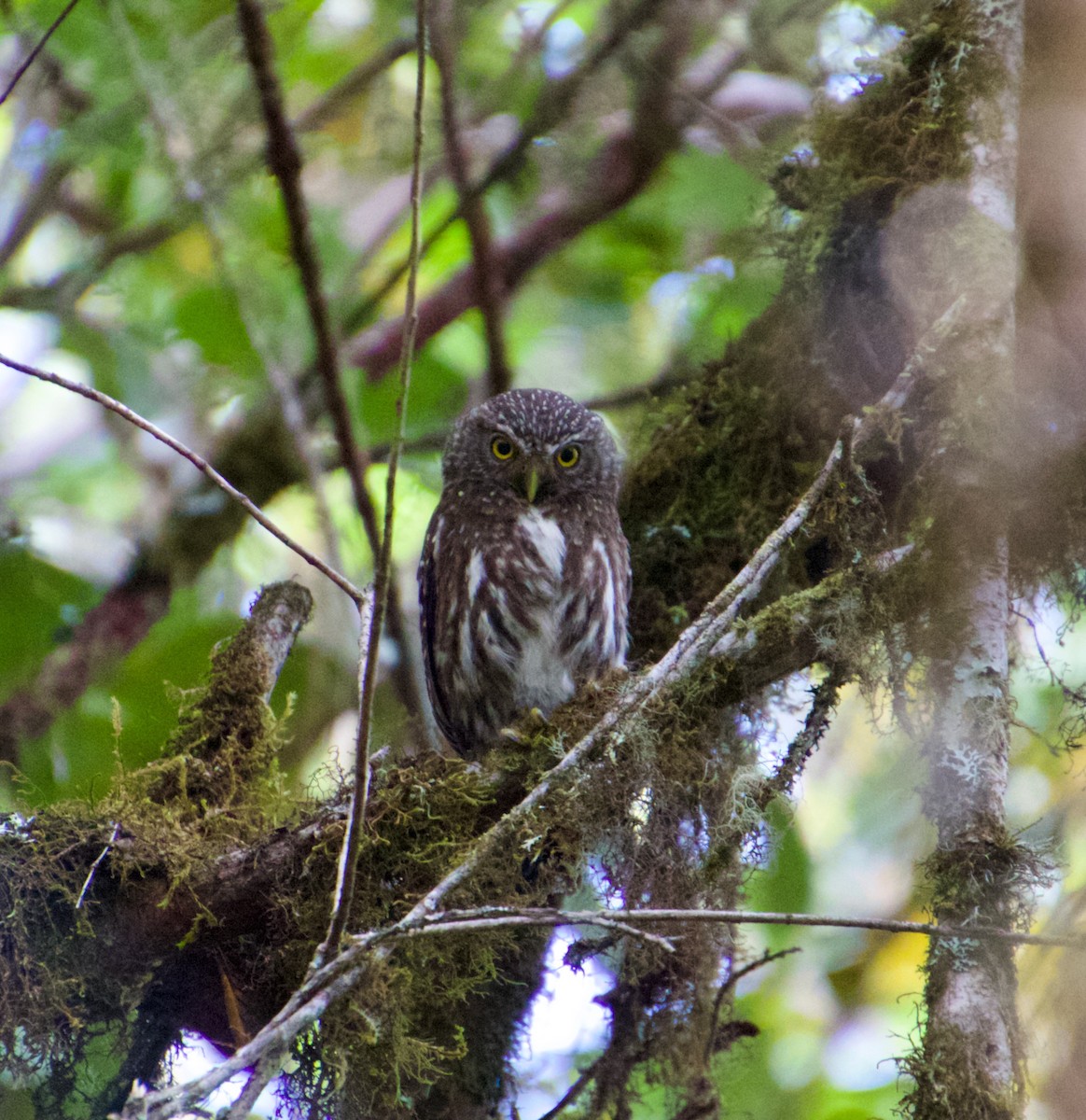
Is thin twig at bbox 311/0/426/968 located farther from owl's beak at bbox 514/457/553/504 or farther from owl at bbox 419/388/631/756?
owl's beak at bbox 514/457/553/504

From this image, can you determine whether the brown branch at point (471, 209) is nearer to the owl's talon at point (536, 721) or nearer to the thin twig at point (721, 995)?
the owl's talon at point (536, 721)

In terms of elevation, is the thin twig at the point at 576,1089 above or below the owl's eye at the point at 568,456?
below

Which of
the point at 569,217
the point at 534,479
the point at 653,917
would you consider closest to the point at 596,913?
the point at 653,917

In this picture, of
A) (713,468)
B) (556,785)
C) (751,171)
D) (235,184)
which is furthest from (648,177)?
(556,785)

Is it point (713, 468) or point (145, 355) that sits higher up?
point (145, 355)

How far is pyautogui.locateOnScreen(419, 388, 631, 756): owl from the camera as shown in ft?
12.1

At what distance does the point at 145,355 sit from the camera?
4.91 m

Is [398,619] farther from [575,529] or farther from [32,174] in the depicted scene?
[32,174]

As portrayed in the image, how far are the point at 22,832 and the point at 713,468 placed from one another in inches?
85.4

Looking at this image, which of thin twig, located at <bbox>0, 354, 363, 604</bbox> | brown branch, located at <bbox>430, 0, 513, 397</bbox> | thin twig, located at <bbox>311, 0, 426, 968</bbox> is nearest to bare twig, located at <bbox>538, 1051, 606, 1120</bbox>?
thin twig, located at <bbox>311, 0, 426, 968</bbox>

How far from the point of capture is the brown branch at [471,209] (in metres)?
4.20

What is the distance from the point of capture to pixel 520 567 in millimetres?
3779

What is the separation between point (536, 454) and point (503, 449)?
125 millimetres

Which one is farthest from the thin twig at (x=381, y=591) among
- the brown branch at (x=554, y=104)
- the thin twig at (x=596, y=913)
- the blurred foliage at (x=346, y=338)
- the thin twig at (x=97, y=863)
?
the brown branch at (x=554, y=104)
